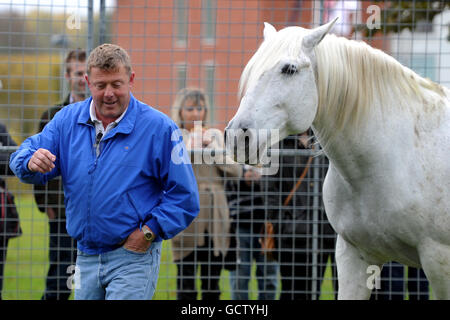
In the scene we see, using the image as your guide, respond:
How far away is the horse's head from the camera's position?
279cm

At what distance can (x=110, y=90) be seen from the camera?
2855 mm

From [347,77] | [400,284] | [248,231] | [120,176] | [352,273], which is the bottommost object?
[400,284]

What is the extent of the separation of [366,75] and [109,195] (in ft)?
4.73

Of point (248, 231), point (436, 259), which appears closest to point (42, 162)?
point (436, 259)

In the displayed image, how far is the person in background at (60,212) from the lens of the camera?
4930 mm

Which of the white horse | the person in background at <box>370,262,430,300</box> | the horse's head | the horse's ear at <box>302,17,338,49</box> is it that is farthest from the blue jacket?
the person in background at <box>370,262,430,300</box>

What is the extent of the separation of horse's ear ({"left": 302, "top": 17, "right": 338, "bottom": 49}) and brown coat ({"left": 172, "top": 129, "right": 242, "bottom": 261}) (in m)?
2.10

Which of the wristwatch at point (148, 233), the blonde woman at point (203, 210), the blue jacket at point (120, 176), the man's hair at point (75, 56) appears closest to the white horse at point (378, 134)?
the blue jacket at point (120, 176)

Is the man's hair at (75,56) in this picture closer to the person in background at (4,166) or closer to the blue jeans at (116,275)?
the person in background at (4,166)

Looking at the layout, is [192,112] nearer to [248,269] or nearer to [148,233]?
[248,269]

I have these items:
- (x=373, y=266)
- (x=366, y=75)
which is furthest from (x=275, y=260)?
(x=366, y=75)

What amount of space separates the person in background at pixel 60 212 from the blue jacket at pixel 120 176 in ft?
6.46

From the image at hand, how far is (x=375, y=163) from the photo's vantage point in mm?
3166

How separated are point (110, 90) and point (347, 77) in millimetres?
1179
